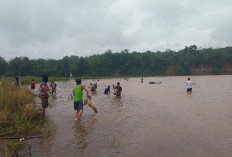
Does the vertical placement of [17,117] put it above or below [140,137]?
above

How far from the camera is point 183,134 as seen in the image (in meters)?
6.46

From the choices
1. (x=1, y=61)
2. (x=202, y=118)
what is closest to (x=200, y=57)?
(x=1, y=61)

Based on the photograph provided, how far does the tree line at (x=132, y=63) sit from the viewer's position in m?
89.1

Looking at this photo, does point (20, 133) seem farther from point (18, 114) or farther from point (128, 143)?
point (128, 143)

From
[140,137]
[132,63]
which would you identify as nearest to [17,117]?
[140,137]

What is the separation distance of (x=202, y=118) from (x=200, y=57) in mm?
95581

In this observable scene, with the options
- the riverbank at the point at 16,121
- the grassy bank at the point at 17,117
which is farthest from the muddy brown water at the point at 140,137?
the grassy bank at the point at 17,117

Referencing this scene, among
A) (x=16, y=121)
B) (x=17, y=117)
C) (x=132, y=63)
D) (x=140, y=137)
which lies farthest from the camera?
(x=132, y=63)

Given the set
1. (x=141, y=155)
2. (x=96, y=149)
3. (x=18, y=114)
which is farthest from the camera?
(x=18, y=114)

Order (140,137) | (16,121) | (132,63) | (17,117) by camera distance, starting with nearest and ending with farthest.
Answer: (140,137)
(16,121)
(17,117)
(132,63)

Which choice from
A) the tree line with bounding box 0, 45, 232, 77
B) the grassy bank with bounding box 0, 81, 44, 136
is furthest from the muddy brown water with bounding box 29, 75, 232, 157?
the tree line with bounding box 0, 45, 232, 77

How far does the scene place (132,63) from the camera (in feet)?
344

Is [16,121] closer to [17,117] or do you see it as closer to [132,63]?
[17,117]

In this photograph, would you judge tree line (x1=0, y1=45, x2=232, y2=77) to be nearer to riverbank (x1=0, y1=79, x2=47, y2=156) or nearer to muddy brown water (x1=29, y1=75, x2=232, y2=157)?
riverbank (x1=0, y1=79, x2=47, y2=156)
